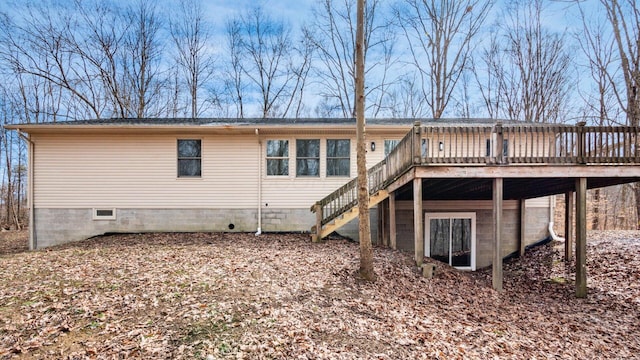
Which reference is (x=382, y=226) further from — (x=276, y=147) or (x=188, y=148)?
(x=188, y=148)

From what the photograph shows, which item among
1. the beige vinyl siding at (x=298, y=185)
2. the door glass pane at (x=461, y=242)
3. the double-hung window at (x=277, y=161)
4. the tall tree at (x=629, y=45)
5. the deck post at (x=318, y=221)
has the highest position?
the tall tree at (x=629, y=45)

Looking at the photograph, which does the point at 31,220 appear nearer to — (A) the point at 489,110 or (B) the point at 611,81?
(A) the point at 489,110

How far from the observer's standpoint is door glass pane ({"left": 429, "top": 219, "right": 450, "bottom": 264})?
1068 centimetres

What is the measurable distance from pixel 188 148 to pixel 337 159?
5.31 metres

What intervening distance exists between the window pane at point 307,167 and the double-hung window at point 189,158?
3.50 m

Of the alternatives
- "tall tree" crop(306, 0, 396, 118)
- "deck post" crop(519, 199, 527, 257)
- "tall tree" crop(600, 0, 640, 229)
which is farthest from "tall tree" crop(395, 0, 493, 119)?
"deck post" crop(519, 199, 527, 257)

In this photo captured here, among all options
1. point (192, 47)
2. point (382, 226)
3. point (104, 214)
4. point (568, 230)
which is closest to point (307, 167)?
point (382, 226)

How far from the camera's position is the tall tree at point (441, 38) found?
19.2 meters

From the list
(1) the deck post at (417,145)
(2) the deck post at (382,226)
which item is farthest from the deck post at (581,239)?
(2) the deck post at (382,226)

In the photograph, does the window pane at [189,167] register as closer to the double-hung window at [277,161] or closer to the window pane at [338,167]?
the double-hung window at [277,161]

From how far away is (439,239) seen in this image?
10766mm

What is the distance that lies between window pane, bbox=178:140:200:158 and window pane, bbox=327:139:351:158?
469 cm

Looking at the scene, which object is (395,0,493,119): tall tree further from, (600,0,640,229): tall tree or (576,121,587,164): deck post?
(576,121,587,164): deck post

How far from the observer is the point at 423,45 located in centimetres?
2000
